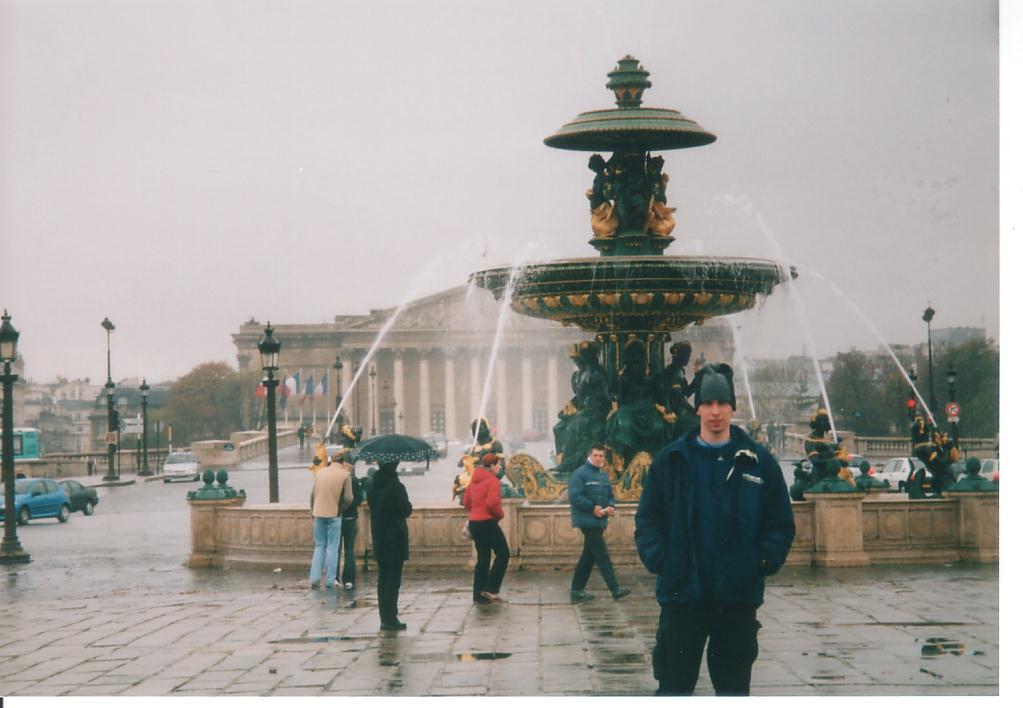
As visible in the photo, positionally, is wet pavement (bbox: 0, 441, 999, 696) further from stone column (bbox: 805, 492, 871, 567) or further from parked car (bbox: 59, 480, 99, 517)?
parked car (bbox: 59, 480, 99, 517)

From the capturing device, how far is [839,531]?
16266mm

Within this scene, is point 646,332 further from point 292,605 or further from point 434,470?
point 434,470

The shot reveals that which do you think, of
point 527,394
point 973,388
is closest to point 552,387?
point 527,394

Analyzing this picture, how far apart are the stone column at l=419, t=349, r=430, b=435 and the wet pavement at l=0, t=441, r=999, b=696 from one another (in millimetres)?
120397

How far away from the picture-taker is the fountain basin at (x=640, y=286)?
17984mm

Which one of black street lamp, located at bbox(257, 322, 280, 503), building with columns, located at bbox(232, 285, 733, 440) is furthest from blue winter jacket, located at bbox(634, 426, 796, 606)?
building with columns, located at bbox(232, 285, 733, 440)

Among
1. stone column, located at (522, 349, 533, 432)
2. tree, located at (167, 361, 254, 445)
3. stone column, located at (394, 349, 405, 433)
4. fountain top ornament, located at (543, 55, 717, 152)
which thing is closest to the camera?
fountain top ornament, located at (543, 55, 717, 152)

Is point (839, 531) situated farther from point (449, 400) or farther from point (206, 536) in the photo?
point (449, 400)

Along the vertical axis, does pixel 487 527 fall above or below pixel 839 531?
above

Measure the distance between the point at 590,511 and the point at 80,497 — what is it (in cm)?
2637

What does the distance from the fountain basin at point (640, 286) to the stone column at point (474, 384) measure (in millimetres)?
114324

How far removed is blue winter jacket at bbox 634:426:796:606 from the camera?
7.18 meters

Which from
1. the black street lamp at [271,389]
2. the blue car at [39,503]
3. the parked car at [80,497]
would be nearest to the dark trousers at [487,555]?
the black street lamp at [271,389]
